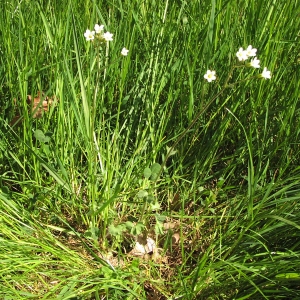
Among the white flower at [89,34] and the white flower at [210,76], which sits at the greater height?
the white flower at [89,34]

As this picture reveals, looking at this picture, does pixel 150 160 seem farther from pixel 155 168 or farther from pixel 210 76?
pixel 210 76

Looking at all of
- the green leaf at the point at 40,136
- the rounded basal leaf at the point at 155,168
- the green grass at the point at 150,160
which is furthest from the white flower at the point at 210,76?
the green leaf at the point at 40,136

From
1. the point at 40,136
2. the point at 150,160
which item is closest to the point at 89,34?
the point at 40,136

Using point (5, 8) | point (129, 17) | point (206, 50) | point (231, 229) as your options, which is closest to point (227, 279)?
point (231, 229)

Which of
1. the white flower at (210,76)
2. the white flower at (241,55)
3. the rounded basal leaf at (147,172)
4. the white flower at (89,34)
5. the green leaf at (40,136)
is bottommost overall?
the rounded basal leaf at (147,172)

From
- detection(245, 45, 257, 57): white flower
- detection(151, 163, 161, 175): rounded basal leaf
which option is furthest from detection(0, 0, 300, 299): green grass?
detection(245, 45, 257, 57): white flower

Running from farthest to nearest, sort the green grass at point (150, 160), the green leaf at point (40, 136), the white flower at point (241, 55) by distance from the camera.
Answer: the green leaf at point (40, 136)
the green grass at point (150, 160)
the white flower at point (241, 55)

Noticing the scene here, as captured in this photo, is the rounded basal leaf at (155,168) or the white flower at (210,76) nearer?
the white flower at (210,76)

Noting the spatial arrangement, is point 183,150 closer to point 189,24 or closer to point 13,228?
point 189,24

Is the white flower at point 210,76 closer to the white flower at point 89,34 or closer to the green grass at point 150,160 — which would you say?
the green grass at point 150,160
